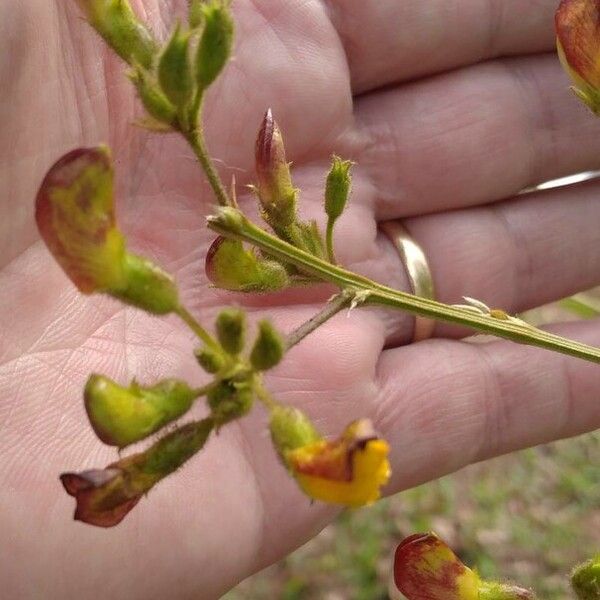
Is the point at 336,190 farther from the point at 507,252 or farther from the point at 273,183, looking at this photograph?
the point at 507,252

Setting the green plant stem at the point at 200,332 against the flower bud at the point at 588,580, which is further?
the flower bud at the point at 588,580

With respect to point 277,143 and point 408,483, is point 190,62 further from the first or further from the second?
point 408,483

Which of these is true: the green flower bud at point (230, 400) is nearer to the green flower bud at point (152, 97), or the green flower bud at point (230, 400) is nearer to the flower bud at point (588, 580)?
the green flower bud at point (152, 97)

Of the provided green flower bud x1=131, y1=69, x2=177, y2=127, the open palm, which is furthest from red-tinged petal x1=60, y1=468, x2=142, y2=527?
the open palm

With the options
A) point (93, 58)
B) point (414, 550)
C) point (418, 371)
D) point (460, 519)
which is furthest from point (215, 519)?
point (460, 519)

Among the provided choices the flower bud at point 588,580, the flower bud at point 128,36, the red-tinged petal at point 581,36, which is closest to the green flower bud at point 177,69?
the flower bud at point 128,36

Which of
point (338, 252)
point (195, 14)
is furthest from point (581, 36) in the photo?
point (338, 252)
